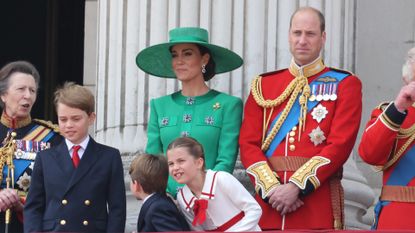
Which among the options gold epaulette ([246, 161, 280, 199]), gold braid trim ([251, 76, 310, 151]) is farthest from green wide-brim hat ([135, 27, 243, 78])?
gold epaulette ([246, 161, 280, 199])

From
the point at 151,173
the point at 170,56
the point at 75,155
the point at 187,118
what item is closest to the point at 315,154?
the point at 187,118

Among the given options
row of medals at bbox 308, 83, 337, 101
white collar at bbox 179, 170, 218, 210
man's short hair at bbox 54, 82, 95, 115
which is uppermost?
row of medals at bbox 308, 83, 337, 101

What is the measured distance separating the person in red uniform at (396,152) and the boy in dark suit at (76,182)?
4.17 feet

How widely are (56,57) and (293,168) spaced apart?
5.65 m

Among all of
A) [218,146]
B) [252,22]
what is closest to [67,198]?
[218,146]

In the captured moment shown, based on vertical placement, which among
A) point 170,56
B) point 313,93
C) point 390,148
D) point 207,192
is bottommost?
point 207,192

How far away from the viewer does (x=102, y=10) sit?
10656 millimetres

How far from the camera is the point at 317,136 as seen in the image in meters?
8.73

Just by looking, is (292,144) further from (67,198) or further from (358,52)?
(358,52)

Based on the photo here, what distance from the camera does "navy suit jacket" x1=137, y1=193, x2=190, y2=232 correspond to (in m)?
8.38

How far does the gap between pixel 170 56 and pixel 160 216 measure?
1.28 metres

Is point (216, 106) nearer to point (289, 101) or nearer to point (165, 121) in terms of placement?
point (165, 121)

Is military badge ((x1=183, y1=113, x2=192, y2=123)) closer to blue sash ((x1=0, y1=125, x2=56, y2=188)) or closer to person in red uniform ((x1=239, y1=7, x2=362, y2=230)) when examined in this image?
person in red uniform ((x1=239, y1=7, x2=362, y2=230))

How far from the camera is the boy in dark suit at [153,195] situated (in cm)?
840
